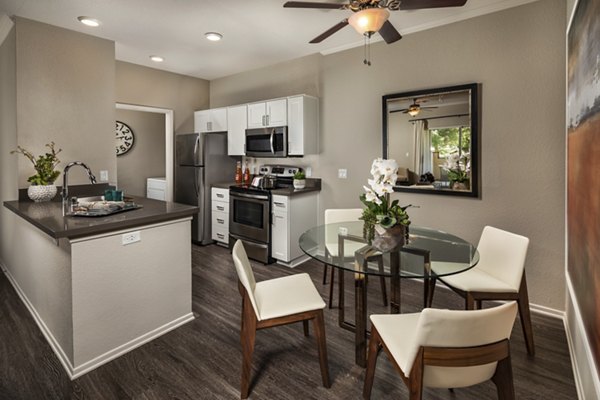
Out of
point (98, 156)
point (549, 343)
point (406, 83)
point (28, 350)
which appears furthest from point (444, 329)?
point (98, 156)

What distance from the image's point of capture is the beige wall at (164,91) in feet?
14.9

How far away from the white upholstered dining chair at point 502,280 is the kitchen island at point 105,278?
199 centimetres

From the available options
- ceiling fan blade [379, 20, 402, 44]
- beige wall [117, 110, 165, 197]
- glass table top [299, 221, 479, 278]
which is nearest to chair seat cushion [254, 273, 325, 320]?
glass table top [299, 221, 479, 278]

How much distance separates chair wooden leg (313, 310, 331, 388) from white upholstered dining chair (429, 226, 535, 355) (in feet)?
2.98

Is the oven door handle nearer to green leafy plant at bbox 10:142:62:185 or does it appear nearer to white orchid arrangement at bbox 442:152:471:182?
green leafy plant at bbox 10:142:62:185

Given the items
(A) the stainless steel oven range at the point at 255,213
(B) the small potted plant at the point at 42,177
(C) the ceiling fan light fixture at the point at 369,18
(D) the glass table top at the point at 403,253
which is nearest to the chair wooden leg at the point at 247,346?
(D) the glass table top at the point at 403,253

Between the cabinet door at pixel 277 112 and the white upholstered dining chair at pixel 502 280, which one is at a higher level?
the cabinet door at pixel 277 112

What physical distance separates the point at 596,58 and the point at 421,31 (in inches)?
93.0

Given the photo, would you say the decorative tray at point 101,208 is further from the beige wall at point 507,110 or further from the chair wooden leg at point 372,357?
the beige wall at point 507,110

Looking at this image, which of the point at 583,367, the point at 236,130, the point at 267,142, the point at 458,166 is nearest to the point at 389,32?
the point at 458,166

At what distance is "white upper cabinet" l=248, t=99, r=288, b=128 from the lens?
13.8ft

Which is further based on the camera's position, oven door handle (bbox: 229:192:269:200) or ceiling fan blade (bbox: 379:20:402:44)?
oven door handle (bbox: 229:192:269:200)

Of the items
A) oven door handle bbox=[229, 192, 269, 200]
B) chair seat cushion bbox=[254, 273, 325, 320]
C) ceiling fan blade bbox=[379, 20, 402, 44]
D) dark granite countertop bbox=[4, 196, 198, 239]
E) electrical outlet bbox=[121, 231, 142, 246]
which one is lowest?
chair seat cushion bbox=[254, 273, 325, 320]

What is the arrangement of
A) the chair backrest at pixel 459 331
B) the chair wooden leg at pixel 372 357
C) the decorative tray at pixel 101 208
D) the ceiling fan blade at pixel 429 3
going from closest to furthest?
the chair backrest at pixel 459 331 → the chair wooden leg at pixel 372 357 → the ceiling fan blade at pixel 429 3 → the decorative tray at pixel 101 208
